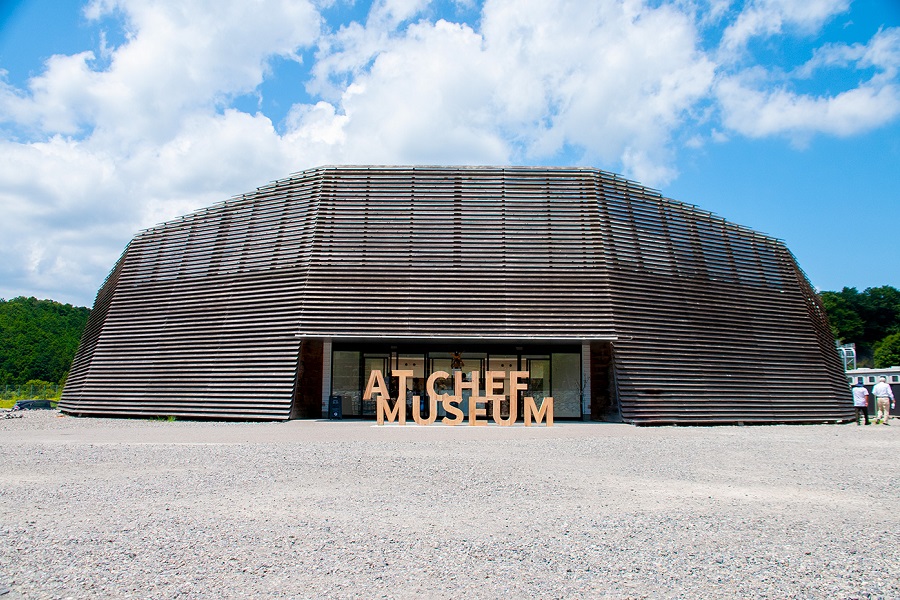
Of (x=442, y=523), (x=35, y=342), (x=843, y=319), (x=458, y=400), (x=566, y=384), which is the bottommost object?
(x=442, y=523)

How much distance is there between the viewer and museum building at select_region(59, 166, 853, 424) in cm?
2230

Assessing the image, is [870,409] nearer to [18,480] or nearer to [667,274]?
[667,274]

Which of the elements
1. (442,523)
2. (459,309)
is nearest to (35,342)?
(459,309)

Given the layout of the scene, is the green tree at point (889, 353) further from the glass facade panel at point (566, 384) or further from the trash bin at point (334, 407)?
the trash bin at point (334, 407)

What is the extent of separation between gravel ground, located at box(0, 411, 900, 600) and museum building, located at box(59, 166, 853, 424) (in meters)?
8.66

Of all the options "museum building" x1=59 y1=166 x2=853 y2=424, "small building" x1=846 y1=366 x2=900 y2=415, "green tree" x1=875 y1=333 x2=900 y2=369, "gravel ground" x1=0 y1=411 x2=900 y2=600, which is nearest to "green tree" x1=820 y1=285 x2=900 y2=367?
"green tree" x1=875 y1=333 x2=900 y2=369

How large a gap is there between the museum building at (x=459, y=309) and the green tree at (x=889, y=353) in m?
62.3

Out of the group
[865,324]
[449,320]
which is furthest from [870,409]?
[865,324]

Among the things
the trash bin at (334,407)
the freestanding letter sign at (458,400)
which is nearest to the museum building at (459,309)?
the trash bin at (334,407)

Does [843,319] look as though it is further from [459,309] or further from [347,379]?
[347,379]

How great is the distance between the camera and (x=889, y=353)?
78688 mm

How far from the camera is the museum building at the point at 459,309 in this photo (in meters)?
22.3

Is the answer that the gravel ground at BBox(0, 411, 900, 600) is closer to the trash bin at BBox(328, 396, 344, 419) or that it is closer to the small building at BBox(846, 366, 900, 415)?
the trash bin at BBox(328, 396, 344, 419)

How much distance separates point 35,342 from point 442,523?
276ft
